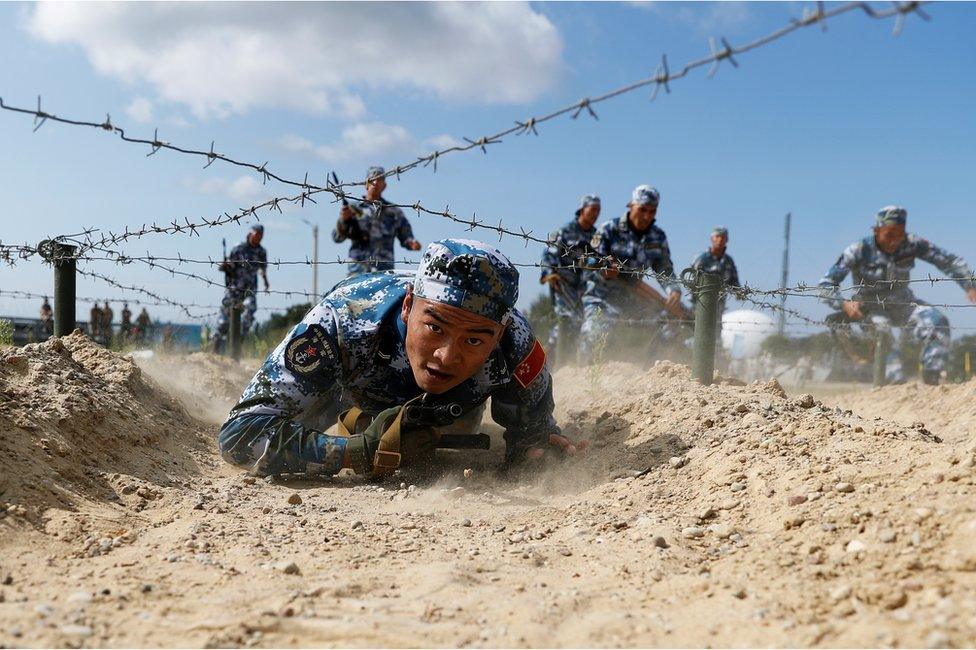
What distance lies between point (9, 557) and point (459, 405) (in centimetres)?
213

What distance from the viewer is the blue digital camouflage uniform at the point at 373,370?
11.8 ft

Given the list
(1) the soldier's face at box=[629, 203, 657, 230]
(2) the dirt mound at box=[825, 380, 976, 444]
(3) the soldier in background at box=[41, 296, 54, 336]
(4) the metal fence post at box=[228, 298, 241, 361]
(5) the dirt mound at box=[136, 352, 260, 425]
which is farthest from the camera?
(4) the metal fence post at box=[228, 298, 241, 361]

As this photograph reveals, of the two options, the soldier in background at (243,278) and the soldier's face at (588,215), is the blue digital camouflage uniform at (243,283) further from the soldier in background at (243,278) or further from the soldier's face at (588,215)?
the soldier's face at (588,215)

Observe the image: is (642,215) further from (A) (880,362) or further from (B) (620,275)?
(A) (880,362)

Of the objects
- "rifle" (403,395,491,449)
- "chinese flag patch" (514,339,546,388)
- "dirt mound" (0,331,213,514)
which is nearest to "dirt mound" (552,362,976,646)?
"chinese flag patch" (514,339,546,388)

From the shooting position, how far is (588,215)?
8891 millimetres

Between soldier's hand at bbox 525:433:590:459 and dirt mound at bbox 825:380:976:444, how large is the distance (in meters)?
2.63

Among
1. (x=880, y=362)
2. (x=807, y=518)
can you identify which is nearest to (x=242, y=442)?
(x=807, y=518)

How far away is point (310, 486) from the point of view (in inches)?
150

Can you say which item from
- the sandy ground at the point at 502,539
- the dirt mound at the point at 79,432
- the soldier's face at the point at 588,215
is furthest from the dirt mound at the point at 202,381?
the soldier's face at the point at 588,215

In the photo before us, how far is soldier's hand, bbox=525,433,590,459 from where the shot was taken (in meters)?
4.17

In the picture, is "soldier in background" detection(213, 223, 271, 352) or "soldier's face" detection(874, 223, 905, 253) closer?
"soldier's face" detection(874, 223, 905, 253)

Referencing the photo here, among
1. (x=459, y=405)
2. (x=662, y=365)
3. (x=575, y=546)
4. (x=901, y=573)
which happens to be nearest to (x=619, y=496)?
(x=575, y=546)

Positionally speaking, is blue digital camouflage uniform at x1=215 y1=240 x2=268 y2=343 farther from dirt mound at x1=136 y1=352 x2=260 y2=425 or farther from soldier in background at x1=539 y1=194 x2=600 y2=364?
soldier in background at x1=539 y1=194 x2=600 y2=364
